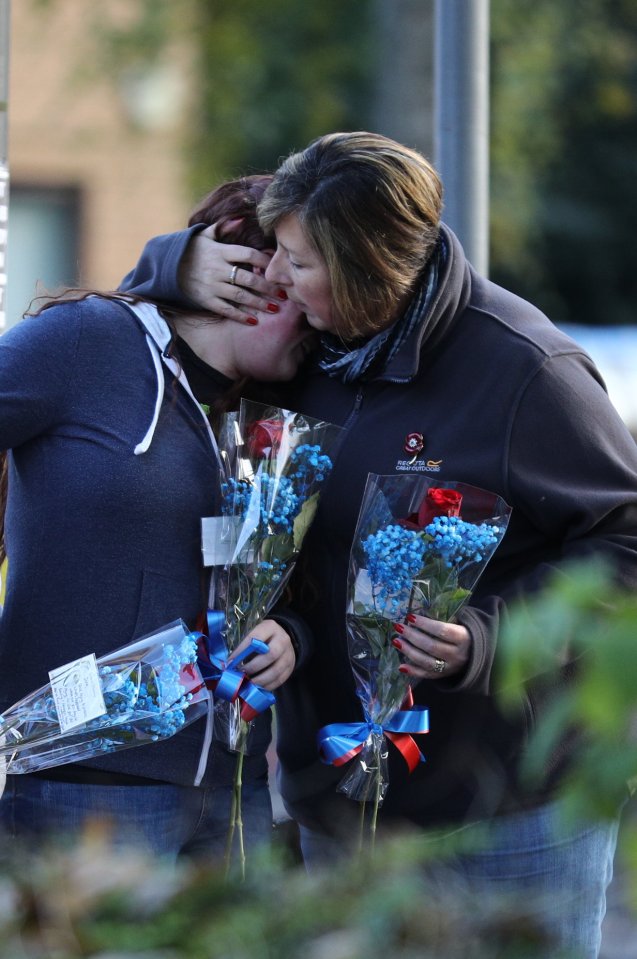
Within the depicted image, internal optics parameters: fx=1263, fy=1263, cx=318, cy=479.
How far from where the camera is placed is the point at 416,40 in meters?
5.93

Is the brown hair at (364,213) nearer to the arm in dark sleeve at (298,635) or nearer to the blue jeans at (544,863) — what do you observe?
the arm in dark sleeve at (298,635)

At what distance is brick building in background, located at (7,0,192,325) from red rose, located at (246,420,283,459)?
33.6 feet

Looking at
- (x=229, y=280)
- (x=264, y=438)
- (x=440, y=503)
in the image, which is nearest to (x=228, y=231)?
(x=229, y=280)

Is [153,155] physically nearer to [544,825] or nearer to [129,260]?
[129,260]

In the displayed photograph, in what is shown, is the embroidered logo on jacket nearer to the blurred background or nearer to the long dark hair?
the long dark hair

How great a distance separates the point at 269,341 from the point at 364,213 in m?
0.36

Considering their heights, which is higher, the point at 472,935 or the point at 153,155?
the point at 472,935

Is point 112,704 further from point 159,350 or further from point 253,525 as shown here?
point 159,350

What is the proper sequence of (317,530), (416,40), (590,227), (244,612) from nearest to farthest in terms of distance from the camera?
1. (244,612)
2. (317,530)
3. (416,40)
4. (590,227)

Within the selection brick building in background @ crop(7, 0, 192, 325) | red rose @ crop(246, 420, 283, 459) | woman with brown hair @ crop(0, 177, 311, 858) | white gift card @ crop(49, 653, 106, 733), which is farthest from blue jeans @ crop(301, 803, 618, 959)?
brick building in background @ crop(7, 0, 192, 325)

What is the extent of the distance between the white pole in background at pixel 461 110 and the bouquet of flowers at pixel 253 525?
1.08 metres

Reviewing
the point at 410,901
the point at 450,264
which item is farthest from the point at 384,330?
the point at 410,901

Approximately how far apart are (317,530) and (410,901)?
1.45m

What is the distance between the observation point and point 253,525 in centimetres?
232
